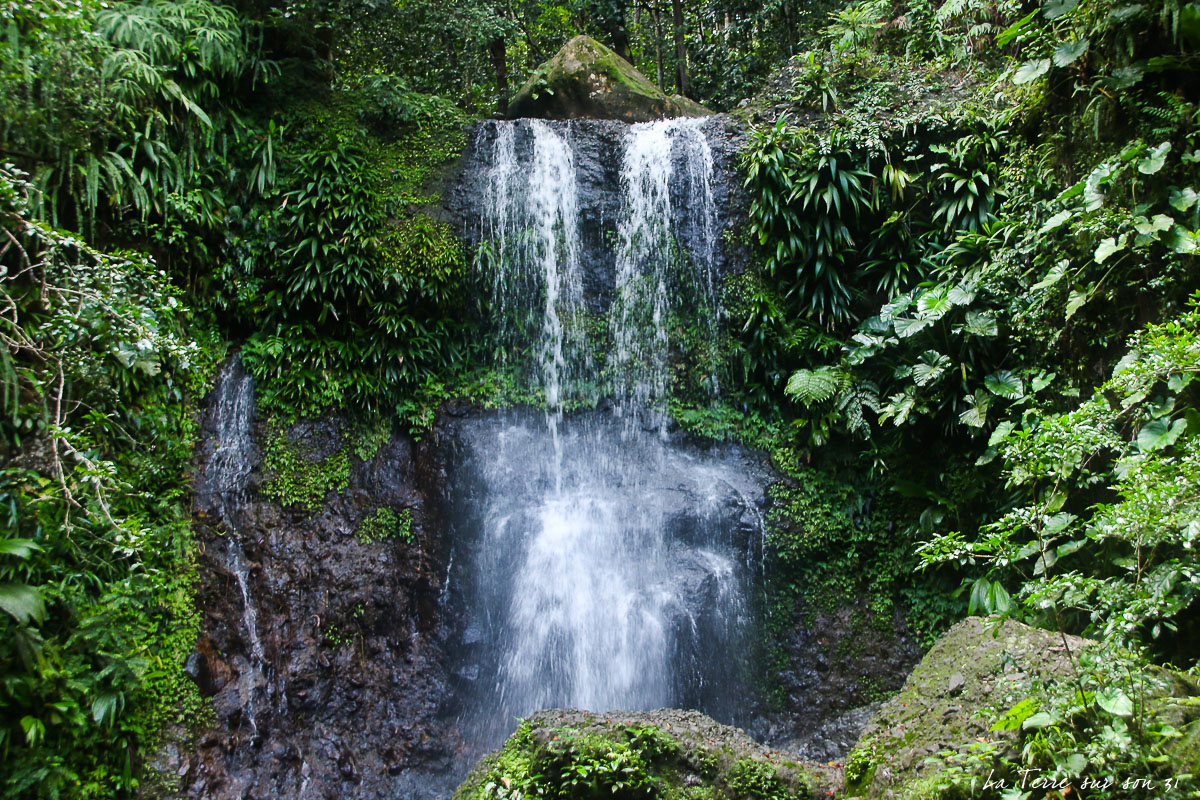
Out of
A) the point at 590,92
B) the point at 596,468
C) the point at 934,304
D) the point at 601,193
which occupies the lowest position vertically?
the point at 596,468

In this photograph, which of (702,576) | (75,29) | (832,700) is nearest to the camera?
(75,29)

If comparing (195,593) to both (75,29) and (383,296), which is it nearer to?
(383,296)

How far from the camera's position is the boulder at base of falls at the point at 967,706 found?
100 inches

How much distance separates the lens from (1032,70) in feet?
17.3

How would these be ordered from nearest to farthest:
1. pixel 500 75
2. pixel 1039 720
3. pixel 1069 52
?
pixel 1039 720
pixel 1069 52
pixel 500 75

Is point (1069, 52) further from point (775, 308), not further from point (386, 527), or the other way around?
point (386, 527)

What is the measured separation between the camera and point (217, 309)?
6715mm

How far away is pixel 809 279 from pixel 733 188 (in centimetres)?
136

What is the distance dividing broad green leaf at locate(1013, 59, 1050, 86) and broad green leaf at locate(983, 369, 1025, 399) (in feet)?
7.36

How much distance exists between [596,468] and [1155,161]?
497cm

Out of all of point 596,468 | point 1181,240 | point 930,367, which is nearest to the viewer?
point 1181,240

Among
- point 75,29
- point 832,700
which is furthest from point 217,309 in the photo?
point 832,700

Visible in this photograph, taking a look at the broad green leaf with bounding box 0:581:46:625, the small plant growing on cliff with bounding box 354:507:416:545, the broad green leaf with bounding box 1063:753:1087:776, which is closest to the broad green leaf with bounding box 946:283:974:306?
the broad green leaf with bounding box 1063:753:1087:776

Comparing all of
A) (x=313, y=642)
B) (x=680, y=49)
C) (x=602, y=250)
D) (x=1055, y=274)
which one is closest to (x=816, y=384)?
(x=1055, y=274)
